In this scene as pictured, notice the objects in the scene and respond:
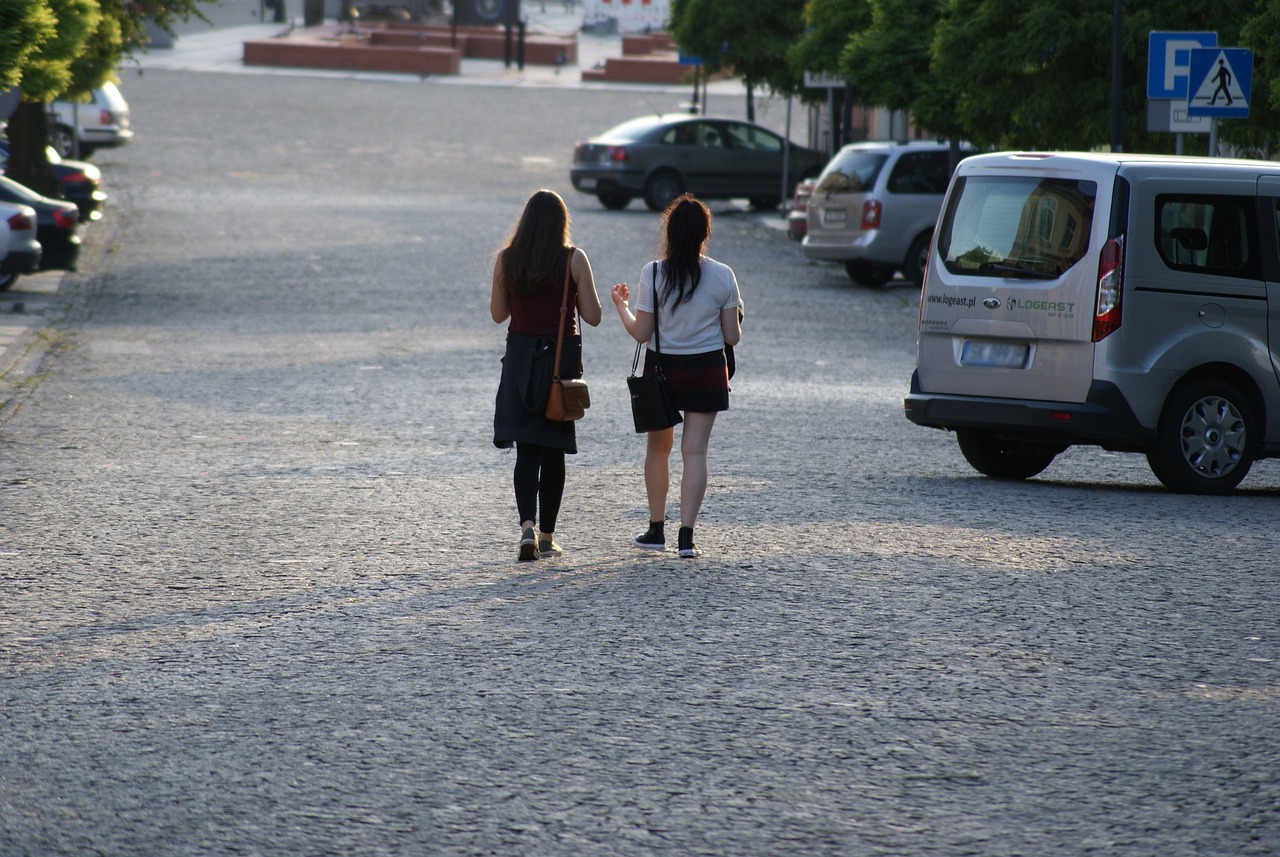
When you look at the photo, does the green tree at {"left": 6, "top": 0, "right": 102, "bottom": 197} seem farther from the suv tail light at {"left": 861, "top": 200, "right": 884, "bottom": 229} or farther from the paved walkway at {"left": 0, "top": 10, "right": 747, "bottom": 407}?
the paved walkway at {"left": 0, "top": 10, "right": 747, "bottom": 407}

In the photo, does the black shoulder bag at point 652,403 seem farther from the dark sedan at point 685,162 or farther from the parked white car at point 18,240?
the dark sedan at point 685,162

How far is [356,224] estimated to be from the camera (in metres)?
28.9

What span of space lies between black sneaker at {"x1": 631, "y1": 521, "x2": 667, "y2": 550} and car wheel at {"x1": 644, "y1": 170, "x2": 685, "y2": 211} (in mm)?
25828

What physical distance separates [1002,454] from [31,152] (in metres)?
19.1

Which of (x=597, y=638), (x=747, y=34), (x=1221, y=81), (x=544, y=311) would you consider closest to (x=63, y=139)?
(x=747, y=34)

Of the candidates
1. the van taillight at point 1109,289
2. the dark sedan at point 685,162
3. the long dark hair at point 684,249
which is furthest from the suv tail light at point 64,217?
the long dark hair at point 684,249

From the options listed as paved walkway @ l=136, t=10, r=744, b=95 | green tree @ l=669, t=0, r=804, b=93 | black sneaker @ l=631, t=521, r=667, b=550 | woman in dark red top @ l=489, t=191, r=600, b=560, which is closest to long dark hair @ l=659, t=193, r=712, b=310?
woman in dark red top @ l=489, t=191, r=600, b=560

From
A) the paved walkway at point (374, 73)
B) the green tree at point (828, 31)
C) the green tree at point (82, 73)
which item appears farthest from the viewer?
the paved walkway at point (374, 73)

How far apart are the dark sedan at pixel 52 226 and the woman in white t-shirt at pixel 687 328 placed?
1405cm

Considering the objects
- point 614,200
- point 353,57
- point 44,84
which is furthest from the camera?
point 353,57

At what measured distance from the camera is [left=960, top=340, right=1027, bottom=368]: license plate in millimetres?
10156

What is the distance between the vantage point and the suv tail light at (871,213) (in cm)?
2227

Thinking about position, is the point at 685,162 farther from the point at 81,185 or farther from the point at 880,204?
the point at 880,204

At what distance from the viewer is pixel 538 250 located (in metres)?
7.93
